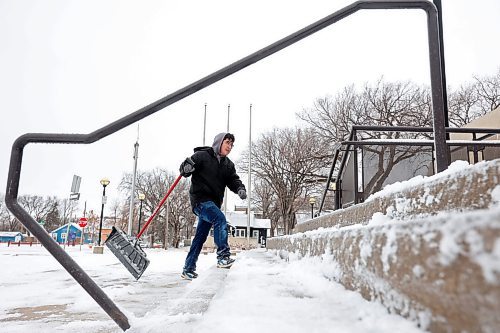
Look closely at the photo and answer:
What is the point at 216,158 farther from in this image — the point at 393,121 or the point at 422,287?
the point at 393,121

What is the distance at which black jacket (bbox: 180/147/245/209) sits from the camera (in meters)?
4.16

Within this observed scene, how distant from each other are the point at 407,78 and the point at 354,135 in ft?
54.1

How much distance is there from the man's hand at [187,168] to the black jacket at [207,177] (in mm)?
25

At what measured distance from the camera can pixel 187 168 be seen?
3982 mm

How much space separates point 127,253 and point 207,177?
1.44 metres

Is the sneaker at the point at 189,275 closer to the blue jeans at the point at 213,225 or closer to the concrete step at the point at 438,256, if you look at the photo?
the blue jeans at the point at 213,225

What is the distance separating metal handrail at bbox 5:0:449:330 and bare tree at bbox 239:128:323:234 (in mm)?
20437

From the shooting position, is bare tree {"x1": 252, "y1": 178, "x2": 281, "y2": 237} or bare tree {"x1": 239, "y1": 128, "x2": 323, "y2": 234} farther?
bare tree {"x1": 252, "y1": 178, "x2": 281, "y2": 237}

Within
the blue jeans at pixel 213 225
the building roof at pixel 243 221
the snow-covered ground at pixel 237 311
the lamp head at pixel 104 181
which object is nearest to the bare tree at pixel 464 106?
the lamp head at pixel 104 181

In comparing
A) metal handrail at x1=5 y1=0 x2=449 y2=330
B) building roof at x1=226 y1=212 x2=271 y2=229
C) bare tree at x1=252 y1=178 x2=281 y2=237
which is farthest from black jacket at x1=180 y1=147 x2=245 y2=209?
building roof at x1=226 y1=212 x2=271 y2=229

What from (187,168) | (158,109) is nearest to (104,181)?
(187,168)

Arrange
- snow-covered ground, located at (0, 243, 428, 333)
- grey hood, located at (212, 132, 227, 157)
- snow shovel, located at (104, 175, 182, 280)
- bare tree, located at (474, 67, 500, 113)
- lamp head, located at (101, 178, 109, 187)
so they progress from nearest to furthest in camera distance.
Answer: snow-covered ground, located at (0, 243, 428, 333)
snow shovel, located at (104, 175, 182, 280)
grey hood, located at (212, 132, 227, 157)
lamp head, located at (101, 178, 109, 187)
bare tree, located at (474, 67, 500, 113)

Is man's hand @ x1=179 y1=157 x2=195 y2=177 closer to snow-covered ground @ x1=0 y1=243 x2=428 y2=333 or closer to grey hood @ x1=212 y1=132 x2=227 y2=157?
grey hood @ x1=212 y1=132 x2=227 y2=157

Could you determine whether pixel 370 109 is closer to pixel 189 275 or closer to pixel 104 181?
pixel 104 181
